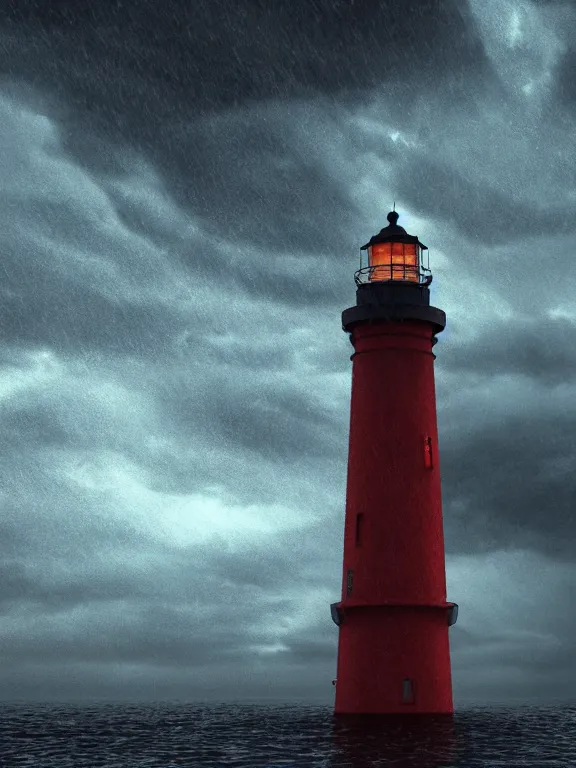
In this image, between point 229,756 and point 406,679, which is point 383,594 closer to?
point 406,679

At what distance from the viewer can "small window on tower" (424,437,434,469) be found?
3831 cm

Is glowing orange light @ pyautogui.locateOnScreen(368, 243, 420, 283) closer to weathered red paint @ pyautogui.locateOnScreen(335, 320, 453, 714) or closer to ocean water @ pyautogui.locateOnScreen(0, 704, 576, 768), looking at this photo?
weathered red paint @ pyautogui.locateOnScreen(335, 320, 453, 714)

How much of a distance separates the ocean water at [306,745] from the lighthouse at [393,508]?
152 centimetres

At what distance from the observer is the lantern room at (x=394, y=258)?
39.8m

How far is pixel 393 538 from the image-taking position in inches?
1474

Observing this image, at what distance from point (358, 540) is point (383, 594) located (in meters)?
2.00

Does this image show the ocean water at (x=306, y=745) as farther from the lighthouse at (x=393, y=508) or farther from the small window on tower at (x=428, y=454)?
the small window on tower at (x=428, y=454)

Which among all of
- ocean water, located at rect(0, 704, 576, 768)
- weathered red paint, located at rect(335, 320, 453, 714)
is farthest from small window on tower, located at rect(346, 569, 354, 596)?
ocean water, located at rect(0, 704, 576, 768)

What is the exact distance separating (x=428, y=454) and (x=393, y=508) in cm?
231

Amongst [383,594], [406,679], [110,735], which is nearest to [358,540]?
[383,594]

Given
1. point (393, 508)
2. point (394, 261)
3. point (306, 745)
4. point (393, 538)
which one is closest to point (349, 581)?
point (393, 538)

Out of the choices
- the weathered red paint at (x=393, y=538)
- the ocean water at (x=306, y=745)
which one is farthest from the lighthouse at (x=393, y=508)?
the ocean water at (x=306, y=745)

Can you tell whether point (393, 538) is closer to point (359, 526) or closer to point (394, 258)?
point (359, 526)

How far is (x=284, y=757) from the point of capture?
30656 mm
